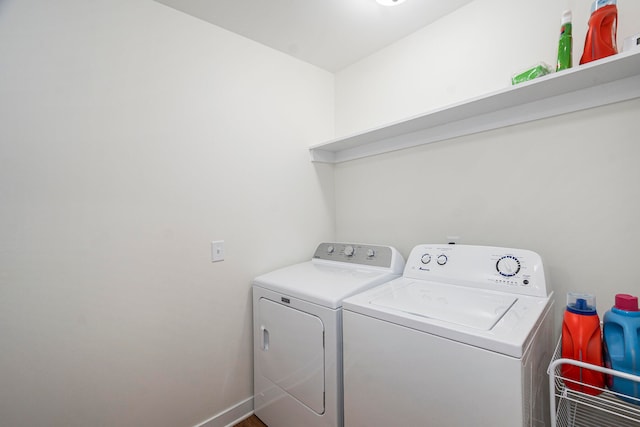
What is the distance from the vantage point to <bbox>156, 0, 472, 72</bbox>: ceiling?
5.13 ft

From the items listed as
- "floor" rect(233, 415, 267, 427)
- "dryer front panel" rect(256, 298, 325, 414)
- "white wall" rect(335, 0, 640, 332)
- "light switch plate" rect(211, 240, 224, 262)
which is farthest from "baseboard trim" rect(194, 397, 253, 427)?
"white wall" rect(335, 0, 640, 332)

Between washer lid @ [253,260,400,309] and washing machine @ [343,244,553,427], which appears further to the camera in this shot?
washer lid @ [253,260,400,309]

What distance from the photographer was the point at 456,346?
91 centimetres

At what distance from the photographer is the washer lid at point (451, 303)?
1001 millimetres

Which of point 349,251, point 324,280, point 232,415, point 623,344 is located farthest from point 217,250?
point 623,344

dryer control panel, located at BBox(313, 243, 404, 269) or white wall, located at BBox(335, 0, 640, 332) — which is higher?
white wall, located at BBox(335, 0, 640, 332)

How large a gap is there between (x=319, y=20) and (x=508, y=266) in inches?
68.6

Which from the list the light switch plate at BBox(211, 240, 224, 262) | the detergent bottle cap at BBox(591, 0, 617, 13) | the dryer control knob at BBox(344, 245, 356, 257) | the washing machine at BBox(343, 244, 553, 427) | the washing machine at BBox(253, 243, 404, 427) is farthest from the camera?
the dryer control knob at BBox(344, 245, 356, 257)

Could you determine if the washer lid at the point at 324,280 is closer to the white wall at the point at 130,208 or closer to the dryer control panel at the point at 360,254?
the dryer control panel at the point at 360,254

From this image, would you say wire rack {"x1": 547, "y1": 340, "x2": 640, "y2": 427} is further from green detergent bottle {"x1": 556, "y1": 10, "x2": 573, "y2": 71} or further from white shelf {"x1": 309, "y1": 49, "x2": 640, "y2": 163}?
green detergent bottle {"x1": 556, "y1": 10, "x2": 573, "y2": 71}

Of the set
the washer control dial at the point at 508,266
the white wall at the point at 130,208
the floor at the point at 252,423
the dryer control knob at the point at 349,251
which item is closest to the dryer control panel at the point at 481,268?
the washer control dial at the point at 508,266

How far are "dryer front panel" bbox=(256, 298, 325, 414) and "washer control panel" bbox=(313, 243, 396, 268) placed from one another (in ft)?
1.89

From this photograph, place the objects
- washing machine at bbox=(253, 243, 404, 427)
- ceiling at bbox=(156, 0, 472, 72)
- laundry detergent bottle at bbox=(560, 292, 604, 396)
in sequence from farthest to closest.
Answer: ceiling at bbox=(156, 0, 472, 72) < washing machine at bbox=(253, 243, 404, 427) < laundry detergent bottle at bbox=(560, 292, 604, 396)

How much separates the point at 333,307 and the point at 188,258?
895 millimetres
